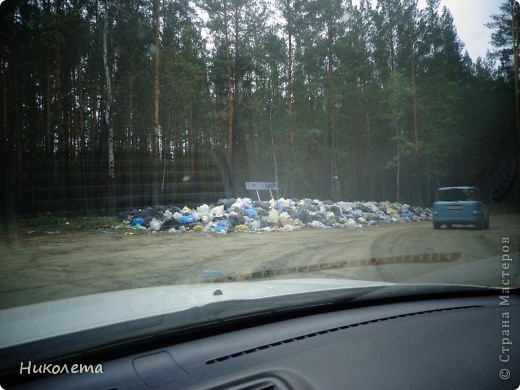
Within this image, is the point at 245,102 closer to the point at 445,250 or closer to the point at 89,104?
the point at 89,104

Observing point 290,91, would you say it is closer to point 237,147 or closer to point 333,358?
point 237,147

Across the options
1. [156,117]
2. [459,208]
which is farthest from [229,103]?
[459,208]

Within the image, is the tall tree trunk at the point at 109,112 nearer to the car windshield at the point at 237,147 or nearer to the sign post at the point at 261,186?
the car windshield at the point at 237,147

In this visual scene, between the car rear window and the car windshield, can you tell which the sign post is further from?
the car rear window

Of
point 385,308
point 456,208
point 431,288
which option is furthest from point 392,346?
point 456,208

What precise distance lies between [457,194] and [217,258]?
5089 mm

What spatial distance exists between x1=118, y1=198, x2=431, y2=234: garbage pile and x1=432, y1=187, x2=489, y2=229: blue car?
1.25 ft

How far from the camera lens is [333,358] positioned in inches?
65.6

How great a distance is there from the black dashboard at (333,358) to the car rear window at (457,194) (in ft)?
18.1

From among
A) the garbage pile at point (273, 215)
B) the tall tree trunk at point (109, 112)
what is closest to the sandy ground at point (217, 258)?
the garbage pile at point (273, 215)

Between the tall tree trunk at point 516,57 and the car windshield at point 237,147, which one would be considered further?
the tall tree trunk at point 516,57

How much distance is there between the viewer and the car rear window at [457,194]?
282 inches

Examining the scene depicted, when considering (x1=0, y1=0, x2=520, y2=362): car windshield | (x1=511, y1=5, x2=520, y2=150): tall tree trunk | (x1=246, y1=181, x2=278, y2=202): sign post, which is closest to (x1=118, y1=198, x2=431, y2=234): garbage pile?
(x1=0, y1=0, x2=520, y2=362): car windshield

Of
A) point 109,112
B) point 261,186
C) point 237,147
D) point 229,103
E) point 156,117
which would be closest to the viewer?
point 109,112
